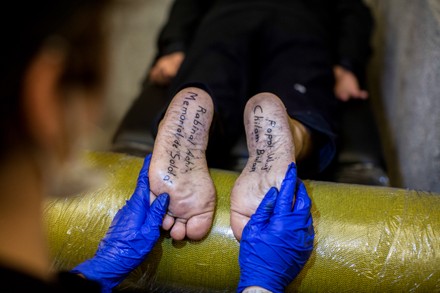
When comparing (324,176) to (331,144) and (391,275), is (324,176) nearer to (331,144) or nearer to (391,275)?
(331,144)

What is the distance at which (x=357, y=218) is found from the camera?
86cm

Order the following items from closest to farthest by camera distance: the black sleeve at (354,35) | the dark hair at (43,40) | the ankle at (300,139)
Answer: the dark hair at (43,40) → the ankle at (300,139) → the black sleeve at (354,35)

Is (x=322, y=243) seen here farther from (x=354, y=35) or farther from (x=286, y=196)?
(x=354, y=35)

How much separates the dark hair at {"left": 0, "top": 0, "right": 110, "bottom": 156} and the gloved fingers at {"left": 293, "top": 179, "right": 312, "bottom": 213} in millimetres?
513

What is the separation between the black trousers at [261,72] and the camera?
3.49ft

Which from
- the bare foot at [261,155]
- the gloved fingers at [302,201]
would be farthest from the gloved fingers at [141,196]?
the gloved fingers at [302,201]

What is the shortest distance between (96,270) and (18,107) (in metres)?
0.51

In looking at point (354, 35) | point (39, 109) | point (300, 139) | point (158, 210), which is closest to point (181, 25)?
point (354, 35)

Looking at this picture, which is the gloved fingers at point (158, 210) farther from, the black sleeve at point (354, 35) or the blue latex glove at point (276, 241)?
the black sleeve at point (354, 35)

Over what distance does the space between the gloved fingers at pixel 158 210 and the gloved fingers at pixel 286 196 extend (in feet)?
0.65

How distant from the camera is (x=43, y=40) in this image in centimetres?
38

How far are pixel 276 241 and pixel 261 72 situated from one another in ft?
1.85

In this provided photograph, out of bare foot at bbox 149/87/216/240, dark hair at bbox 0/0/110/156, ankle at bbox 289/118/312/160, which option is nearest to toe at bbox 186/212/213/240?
bare foot at bbox 149/87/216/240

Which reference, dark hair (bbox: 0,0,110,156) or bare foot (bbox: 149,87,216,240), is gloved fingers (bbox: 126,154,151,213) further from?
dark hair (bbox: 0,0,110,156)
